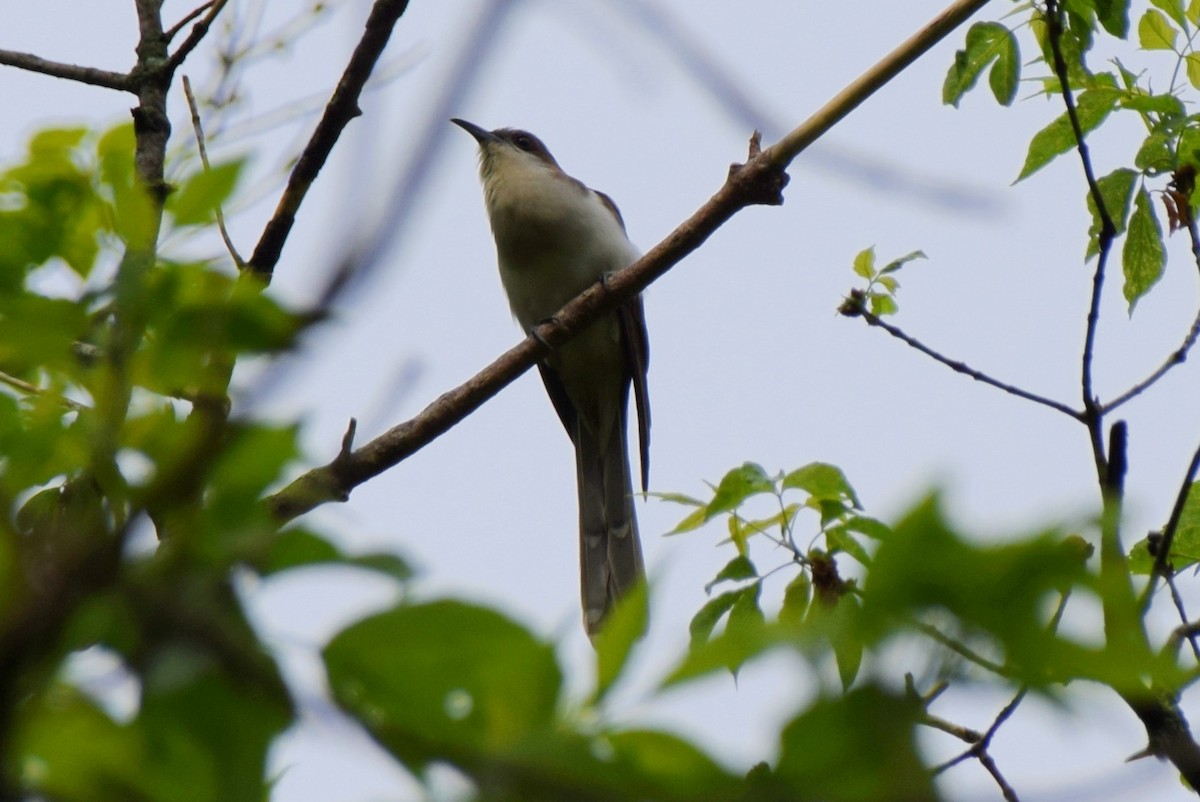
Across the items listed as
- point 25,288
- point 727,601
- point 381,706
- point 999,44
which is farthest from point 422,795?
point 999,44

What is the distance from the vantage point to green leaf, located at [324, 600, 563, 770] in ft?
3.57

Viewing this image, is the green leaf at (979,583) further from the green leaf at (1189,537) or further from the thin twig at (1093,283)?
the green leaf at (1189,537)

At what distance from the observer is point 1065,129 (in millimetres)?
4016

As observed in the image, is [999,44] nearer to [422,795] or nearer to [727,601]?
[727,601]

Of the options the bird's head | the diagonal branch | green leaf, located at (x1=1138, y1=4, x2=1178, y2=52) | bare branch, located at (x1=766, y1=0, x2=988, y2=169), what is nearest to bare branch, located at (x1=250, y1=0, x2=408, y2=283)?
the diagonal branch

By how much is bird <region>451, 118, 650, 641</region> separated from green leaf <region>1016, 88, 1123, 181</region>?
135 inches

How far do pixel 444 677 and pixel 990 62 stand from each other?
3.37m

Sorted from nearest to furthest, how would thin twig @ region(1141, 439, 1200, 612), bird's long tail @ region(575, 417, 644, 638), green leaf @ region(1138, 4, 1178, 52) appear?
thin twig @ region(1141, 439, 1200, 612), green leaf @ region(1138, 4, 1178, 52), bird's long tail @ region(575, 417, 644, 638)

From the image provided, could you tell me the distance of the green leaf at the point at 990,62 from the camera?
394 cm

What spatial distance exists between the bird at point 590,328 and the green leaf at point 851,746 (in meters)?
6.06

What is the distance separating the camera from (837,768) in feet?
3.14

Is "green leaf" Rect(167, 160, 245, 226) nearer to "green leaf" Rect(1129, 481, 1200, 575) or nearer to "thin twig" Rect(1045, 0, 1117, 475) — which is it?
"thin twig" Rect(1045, 0, 1117, 475)

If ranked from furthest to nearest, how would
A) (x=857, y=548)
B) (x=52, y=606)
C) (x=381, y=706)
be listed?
(x=857, y=548) → (x=381, y=706) → (x=52, y=606)

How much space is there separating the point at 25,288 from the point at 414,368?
0.66m
